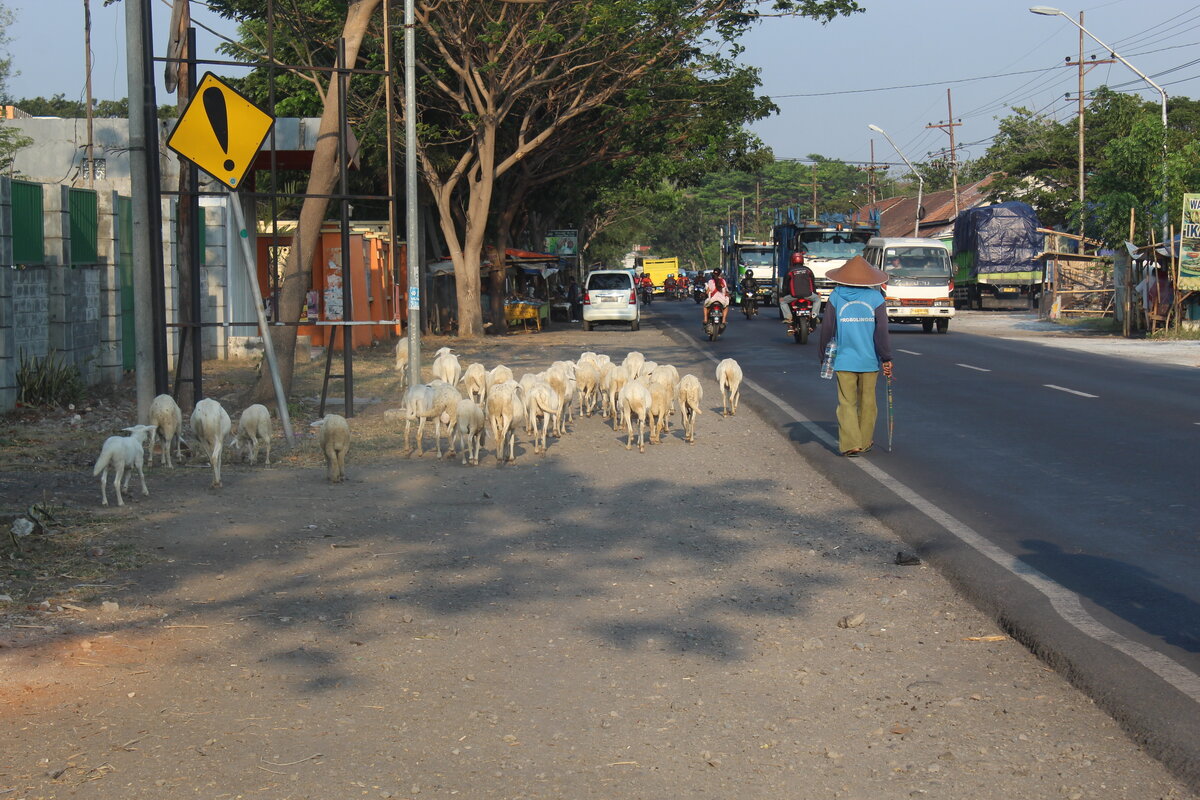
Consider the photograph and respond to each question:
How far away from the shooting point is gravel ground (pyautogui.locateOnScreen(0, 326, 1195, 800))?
14.2ft

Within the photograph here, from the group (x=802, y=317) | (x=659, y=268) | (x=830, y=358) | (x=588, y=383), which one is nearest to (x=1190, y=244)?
(x=802, y=317)

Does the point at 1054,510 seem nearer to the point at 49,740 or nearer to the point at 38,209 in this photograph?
the point at 49,740

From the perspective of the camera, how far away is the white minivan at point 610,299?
37.8 metres

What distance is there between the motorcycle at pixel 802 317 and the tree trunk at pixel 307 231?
49.1 feet

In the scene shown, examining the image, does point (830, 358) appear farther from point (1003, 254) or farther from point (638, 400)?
point (1003, 254)

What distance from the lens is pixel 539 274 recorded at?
171ft

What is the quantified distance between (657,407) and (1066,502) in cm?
456

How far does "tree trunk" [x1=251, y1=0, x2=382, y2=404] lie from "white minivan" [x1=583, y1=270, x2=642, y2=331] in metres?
22.6

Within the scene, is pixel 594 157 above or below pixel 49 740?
above

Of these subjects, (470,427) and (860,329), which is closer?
(470,427)

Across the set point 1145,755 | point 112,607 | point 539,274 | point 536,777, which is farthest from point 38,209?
point 539,274

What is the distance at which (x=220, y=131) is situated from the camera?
1121cm

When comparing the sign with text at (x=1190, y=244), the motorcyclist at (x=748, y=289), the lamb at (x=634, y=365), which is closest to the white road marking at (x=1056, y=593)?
the lamb at (x=634, y=365)

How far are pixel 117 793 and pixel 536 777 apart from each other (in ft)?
4.51
